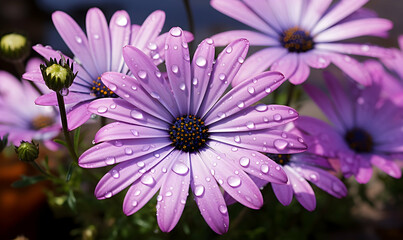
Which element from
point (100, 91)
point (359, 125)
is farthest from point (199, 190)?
point (359, 125)

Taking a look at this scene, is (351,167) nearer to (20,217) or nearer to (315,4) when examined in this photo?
(315,4)

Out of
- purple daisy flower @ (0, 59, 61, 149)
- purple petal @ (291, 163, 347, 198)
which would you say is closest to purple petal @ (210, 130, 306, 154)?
purple petal @ (291, 163, 347, 198)

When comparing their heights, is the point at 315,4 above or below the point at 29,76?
above

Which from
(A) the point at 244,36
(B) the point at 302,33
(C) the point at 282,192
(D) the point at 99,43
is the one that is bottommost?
(C) the point at 282,192

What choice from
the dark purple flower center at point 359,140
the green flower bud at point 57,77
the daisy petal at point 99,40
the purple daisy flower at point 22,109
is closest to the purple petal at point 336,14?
the dark purple flower center at point 359,140

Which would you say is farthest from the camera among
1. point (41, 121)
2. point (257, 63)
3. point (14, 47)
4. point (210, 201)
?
point (41, 121)

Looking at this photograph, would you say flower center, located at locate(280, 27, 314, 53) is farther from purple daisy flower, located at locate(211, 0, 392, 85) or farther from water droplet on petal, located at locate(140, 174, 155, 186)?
water droplet on petal, located at locate(140, 174, 155, 186)

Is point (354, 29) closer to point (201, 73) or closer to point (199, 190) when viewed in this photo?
point (201, 73)

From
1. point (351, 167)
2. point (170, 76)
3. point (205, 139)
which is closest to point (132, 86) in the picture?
point (170, 76)
